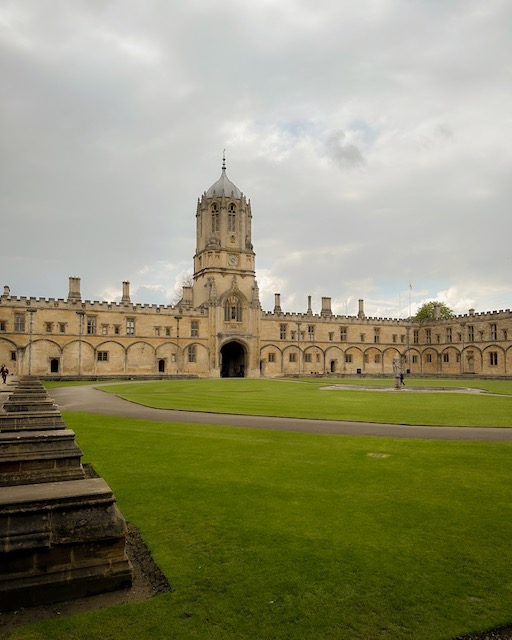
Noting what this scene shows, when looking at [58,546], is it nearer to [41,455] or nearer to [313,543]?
[41,455]

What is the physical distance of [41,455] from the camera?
6844 millimetres

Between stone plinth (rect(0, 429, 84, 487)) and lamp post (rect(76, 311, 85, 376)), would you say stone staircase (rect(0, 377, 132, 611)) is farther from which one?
lamp post (rect(76, 311, 85, 376))

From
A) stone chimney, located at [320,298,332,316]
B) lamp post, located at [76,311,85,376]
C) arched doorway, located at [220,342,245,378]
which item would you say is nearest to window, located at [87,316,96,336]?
lamp post, located at [76,311,85,376]

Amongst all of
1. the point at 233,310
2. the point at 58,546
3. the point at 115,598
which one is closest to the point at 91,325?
the point at 233,310

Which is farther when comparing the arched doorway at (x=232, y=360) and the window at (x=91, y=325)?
the arched doorway at (x=232, y=360)

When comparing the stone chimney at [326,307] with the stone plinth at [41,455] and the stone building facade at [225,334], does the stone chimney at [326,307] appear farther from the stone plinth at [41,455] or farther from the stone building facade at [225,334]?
the stone plinth at [41,455]

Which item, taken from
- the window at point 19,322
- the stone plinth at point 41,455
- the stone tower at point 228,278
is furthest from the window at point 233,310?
the stone plinth at point 41,455

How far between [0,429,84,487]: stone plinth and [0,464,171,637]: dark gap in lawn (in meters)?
1.78

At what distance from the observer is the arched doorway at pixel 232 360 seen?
214ft

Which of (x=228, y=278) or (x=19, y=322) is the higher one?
(x=228, y=278)

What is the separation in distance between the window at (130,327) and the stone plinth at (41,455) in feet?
170

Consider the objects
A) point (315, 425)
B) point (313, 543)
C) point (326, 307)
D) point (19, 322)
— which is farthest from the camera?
point (326, 307)

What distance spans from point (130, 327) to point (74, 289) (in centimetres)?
743

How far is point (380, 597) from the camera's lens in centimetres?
461
